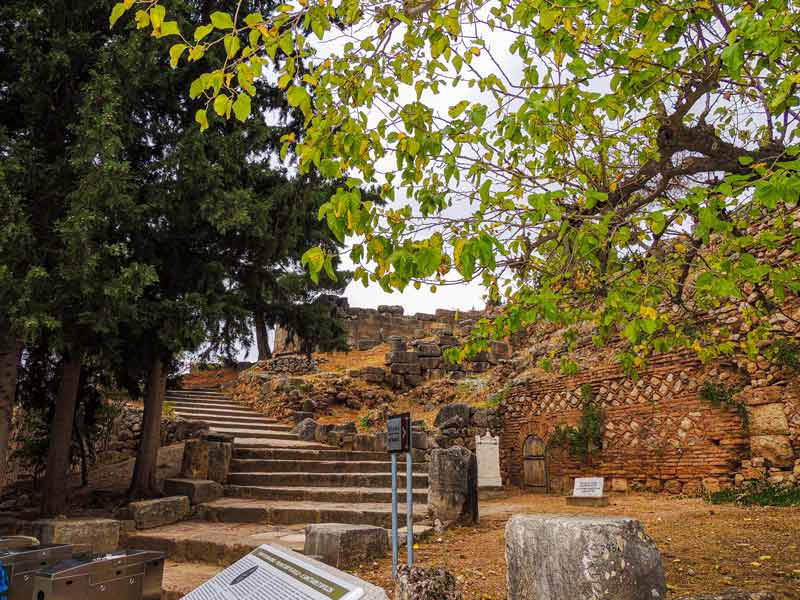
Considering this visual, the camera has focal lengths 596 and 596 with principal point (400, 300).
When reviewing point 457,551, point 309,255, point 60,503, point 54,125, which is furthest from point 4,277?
point 457,551

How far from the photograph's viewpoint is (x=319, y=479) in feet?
35.6

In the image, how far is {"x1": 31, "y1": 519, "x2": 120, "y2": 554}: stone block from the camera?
22.5 feet

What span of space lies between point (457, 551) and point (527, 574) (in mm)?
2755

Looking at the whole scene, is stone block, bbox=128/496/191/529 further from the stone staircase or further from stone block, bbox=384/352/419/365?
stone block, bbox=384/352/419/365

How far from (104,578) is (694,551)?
5.71 meters

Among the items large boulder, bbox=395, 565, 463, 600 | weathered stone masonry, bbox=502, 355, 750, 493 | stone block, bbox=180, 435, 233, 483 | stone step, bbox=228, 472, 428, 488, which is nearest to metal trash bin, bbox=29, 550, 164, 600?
large boulder, bbox=395, 565, 463, 600

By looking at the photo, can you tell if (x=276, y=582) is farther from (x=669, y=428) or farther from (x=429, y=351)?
(x=429, y=351)

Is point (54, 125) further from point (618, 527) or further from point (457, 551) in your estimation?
point (618, 527)

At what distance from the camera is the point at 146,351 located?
9.29m

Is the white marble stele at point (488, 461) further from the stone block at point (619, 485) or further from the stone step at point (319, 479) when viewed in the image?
the stone step at point (319, 479)

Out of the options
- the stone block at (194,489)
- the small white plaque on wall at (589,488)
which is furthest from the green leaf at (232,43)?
the small white plaque on wall at (589,488)

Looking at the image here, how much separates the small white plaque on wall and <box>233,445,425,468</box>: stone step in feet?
11.0

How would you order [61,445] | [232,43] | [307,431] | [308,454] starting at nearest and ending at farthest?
[232,43]
[61,445]
[308,454]
[307,431]

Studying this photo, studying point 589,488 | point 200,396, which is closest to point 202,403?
point 200,396
